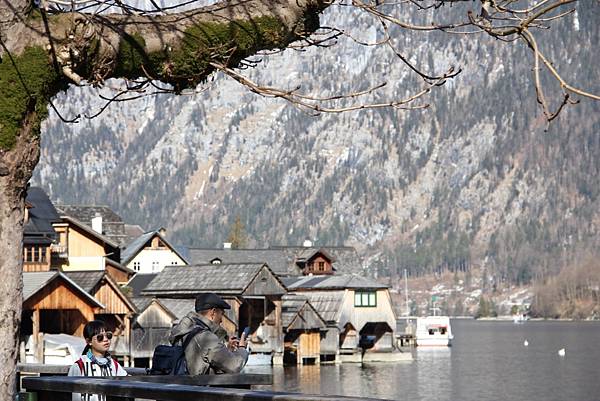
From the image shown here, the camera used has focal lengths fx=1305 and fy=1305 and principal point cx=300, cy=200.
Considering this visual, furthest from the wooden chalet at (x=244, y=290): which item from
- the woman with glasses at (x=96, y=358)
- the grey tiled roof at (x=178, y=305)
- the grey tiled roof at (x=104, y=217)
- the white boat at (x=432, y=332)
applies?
the woman with glasses at (x=96, y=358)

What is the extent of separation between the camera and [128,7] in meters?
8.72

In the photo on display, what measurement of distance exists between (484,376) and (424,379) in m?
7.73

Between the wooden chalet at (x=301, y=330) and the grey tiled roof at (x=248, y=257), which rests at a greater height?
the grey tiled roof at (x=248, y=257)

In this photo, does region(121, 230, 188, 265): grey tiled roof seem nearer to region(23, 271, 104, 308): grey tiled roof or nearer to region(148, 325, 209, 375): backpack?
region(23, 271, 104, 308): grey tiled roof

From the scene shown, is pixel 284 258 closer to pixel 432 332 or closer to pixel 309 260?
pixel 309 260

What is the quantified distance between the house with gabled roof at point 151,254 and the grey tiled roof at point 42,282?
4204 centimetres

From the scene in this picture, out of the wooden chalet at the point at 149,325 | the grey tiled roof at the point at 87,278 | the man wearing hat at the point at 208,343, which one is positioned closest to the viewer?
the man wearing hat at the point at 208,343

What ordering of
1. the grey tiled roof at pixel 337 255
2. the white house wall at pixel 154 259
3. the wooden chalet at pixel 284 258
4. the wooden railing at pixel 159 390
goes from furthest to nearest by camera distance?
1. the grey tiled roof at pixel 337 255
2. the wooden chalet at pixel 284 258
3. the white house wall at pixel 154 259
4. the wooden railing at pixel 159 390

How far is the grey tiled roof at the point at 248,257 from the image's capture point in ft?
365

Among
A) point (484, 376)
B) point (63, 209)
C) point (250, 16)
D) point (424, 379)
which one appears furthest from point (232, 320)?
point (250, 16)

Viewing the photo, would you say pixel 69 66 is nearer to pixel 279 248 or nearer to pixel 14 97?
pixel 14 97

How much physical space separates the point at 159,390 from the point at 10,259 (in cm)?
125

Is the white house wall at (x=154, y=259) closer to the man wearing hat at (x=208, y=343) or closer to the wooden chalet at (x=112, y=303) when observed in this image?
the wooden chalet at (x=112, y=303)

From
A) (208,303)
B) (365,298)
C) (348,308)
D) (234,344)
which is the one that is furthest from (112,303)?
(208,303)
